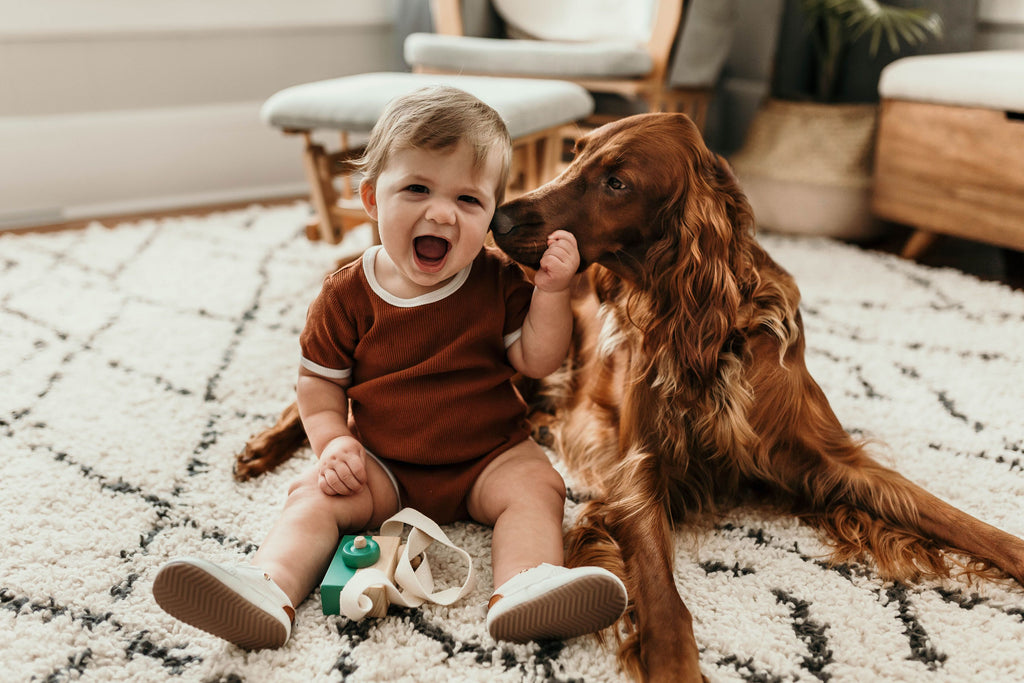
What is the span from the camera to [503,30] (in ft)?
9.94

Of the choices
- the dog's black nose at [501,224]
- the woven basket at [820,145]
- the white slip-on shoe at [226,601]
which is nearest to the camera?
the white slip-on shoe at [226,601]

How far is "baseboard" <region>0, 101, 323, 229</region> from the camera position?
2967mm

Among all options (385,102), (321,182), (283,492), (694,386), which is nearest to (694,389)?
(694,386)

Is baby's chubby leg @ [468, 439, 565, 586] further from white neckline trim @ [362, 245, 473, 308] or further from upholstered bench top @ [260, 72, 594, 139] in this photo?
upholstered bench top @ [260, 72, 594, 139]

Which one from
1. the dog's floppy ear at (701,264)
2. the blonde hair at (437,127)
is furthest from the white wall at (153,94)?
the dog's floppy ear at (701,264)

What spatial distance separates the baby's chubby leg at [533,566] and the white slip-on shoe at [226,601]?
0.24 metres

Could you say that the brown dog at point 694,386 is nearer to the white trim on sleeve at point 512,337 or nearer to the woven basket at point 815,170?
the white trim on sleeve at point 512,337

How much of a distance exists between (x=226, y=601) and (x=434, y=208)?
500mm

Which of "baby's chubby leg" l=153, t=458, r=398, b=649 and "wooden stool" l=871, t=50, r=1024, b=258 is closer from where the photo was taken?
"baby's chubby leg" l=153, t=458, r=398, b=649

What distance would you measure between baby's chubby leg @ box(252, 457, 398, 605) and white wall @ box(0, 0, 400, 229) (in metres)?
2.48

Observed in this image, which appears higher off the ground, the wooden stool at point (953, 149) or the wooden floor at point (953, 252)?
the wooden stool at point (953, 149)

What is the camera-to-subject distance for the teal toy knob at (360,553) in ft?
3.14

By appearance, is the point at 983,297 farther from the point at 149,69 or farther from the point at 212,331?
the point at 149,69

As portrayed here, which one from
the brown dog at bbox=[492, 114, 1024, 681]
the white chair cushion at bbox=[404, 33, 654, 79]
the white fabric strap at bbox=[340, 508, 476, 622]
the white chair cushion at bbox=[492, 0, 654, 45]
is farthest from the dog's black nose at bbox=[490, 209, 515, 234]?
the white chair cushion at bbox=[492, 0, 654, 45]
